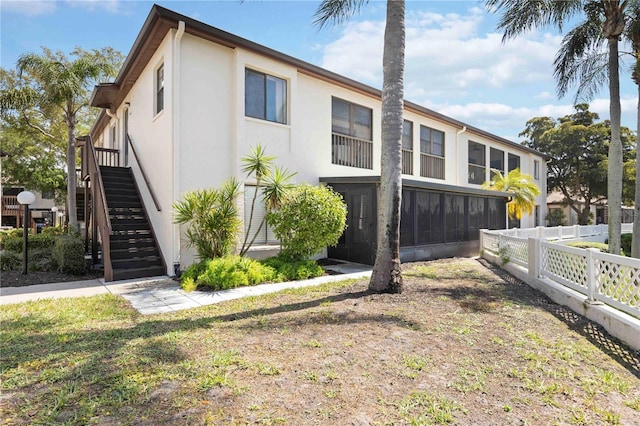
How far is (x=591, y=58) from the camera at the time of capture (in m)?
12.7

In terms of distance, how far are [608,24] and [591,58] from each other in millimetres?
2423

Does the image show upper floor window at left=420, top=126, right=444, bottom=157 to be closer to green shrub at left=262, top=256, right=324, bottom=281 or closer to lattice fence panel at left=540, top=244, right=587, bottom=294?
lattice fence panel at left=540, top=244, right=587, bottom=294

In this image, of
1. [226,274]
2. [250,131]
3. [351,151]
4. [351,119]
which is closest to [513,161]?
[351,119]

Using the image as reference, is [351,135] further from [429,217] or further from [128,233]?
[128,233]

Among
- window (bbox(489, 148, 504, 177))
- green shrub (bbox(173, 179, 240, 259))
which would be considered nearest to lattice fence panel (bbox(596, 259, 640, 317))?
green shrub (bbox(173, 179, 240, 259))

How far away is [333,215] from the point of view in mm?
9016

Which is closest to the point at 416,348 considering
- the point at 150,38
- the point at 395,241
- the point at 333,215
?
the point at 395,241

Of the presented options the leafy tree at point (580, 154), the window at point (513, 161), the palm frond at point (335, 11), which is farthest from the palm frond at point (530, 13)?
the leafy tree at point (580, 154)

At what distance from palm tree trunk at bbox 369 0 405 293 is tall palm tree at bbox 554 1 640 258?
9.18 metres

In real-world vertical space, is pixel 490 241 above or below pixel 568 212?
below

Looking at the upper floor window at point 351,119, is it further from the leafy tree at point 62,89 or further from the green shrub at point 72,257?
the leafy tree at point 62,89

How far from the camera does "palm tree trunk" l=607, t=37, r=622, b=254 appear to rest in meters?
10.5

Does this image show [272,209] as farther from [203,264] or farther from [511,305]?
[511,305]

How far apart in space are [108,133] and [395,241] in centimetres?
1650
